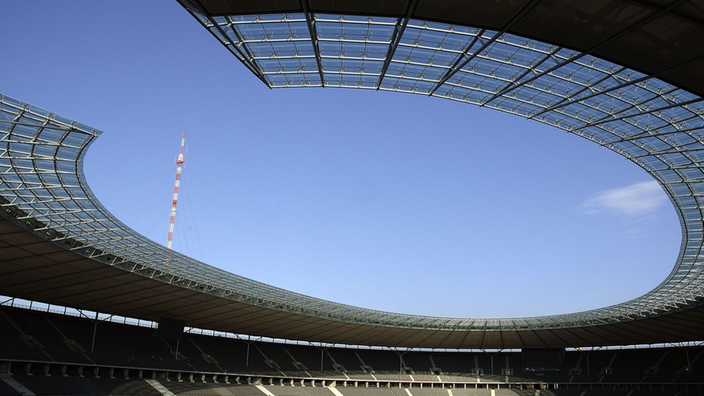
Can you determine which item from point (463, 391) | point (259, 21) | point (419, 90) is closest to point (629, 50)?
point (419, 90)

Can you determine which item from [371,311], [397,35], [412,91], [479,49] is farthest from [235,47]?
[371,311]

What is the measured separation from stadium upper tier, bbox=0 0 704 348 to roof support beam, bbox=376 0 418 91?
0.08 metres

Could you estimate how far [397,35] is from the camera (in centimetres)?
1778

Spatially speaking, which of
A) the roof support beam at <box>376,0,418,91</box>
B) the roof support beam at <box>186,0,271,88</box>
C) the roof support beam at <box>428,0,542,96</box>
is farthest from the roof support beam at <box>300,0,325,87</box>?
the roof support beam at <box>428,0,542,96</box>

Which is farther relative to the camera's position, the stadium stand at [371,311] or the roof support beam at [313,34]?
the stadium stand at [371,311]

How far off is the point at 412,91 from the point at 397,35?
4.47 meters

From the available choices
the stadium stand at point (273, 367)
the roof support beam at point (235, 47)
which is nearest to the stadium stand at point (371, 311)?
the roof support beam at point (235, 47)

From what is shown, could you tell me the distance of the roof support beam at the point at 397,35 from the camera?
13586mm

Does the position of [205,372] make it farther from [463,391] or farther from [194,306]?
[463,391]

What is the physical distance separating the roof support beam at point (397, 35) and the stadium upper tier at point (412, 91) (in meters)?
0.08

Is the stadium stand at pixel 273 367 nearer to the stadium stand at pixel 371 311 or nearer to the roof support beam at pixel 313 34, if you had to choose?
the stadium stand at pixel 371 311

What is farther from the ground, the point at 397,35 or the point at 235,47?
the point at 397,35

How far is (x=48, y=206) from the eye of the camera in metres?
27.4

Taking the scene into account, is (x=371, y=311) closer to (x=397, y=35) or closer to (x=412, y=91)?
(x=412, y=91)
